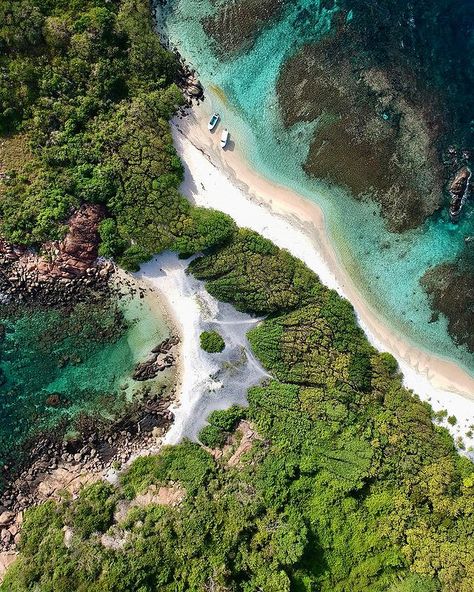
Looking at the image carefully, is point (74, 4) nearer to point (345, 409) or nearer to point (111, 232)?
point (111, 232)

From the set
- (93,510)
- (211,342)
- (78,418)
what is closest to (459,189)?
(211,342)

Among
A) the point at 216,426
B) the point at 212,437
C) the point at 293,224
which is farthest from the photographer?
the point at 293,224

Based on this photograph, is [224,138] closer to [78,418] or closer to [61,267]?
[61,267]

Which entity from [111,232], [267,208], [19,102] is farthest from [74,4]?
[267,208]

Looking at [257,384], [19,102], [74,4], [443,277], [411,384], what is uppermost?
[74,4]

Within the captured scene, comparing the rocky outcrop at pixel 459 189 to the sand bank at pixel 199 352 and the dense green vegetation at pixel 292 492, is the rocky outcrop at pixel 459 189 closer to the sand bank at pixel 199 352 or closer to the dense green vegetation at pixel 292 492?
A: the dense green vegetation at pixel 292 492
